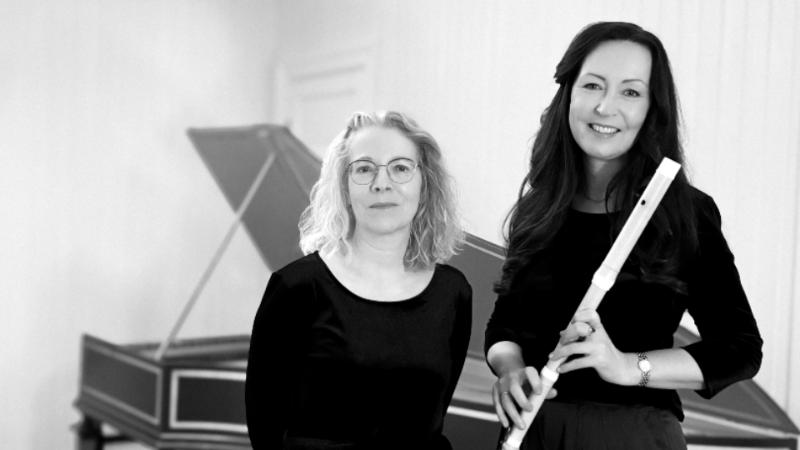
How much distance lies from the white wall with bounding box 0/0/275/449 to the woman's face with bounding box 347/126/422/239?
274 centimetres

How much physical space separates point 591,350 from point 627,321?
135mm

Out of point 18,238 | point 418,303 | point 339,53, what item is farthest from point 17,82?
point 418,303

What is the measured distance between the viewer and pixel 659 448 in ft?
3.74

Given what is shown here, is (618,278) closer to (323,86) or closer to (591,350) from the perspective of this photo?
(591,350)

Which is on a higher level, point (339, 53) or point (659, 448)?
point (339, 53)

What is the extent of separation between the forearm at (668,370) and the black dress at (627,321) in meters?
0.01

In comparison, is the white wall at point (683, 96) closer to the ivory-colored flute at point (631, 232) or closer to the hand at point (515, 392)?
the ivory-colored flute at point (631, 232)

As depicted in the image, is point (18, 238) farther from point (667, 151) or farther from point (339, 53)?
point (667, 151)

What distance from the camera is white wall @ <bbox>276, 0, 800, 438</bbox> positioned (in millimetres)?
1970

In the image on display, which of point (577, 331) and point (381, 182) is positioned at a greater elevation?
point (381, 182)

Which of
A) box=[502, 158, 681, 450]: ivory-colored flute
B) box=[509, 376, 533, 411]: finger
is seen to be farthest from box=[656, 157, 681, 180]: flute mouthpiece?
box=[509, 376, 533, 411]: finger

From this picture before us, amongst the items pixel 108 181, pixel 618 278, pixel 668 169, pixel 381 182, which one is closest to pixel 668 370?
pixel 618 278

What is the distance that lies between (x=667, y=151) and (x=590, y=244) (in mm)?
162

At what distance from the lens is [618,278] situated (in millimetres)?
1176
